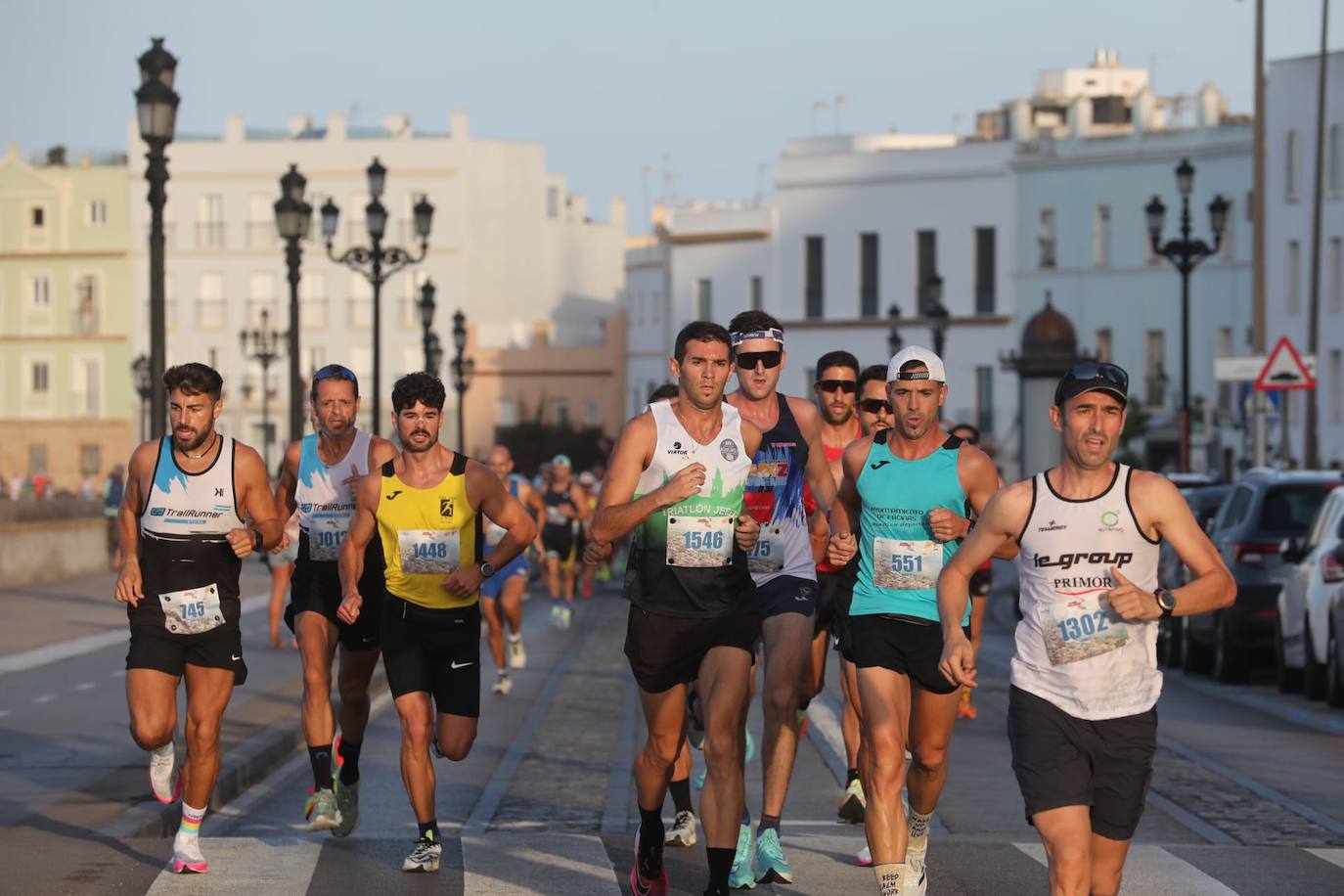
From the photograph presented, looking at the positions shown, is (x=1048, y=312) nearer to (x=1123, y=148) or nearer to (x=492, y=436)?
(x=1123, y=148)

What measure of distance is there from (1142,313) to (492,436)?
28.3 metres

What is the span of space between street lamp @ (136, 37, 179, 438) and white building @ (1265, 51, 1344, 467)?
147 ft

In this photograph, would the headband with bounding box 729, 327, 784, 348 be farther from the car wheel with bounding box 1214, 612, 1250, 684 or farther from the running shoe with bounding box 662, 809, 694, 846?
the car wheel with bounding box 1214, 612, 1250, 684

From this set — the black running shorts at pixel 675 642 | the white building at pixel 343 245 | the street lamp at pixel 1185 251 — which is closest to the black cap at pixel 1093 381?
the black running shorts at pixel 675 642

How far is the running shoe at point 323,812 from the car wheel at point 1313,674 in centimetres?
1038

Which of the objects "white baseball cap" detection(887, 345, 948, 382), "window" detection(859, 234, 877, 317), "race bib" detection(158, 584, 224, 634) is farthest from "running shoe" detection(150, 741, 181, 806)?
"window" detection(859, 234, 877, 317)

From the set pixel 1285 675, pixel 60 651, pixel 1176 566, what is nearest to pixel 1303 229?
pixel 1176 566

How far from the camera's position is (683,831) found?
11109 mm

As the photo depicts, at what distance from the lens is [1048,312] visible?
2025 inches

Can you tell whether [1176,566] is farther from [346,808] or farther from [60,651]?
[346,808]

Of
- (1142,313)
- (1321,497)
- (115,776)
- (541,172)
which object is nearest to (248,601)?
(1321,497)

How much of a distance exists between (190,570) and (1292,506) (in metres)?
13.6

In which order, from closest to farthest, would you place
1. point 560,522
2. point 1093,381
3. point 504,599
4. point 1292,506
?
point 1093,381 → point 504,599 → point 1292,506 → point 560,522

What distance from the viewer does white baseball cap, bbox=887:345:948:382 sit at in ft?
31.4
